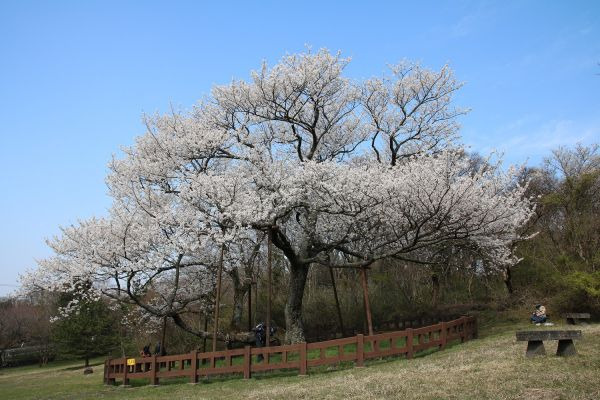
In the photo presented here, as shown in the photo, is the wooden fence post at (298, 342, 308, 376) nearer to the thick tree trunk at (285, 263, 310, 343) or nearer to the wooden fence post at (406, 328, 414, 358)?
the wooden fence post at (406, 328, 414, 358)

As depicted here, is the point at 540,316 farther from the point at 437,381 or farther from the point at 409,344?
the point at 437,381

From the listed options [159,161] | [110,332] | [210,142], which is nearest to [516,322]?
[210,142]

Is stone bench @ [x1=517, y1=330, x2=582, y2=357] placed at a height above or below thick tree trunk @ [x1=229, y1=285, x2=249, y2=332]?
below

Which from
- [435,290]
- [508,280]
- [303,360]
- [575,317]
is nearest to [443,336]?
[303,360]

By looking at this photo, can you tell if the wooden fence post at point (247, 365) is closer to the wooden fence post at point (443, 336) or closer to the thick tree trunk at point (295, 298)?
the thick tree trunk at point (295, 298)

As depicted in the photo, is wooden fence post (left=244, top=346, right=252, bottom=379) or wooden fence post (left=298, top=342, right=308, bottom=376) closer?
wooden fence post (left=298, top=342, right=308, bottom=376)

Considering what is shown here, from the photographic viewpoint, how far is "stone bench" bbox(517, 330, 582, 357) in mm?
8969

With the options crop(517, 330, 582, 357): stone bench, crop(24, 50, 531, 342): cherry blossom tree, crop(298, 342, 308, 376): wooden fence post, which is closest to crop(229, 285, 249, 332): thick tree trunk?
crop(24, 50, 531, 342): cherry blossom tree

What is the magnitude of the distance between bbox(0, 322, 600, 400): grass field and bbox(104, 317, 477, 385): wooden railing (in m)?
0.31

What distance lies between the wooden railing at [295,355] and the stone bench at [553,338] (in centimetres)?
343

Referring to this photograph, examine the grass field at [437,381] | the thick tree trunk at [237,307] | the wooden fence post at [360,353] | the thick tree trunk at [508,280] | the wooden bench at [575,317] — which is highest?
the thick tree trunk at [508,280]

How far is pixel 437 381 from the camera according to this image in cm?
834

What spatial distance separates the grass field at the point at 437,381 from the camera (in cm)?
716

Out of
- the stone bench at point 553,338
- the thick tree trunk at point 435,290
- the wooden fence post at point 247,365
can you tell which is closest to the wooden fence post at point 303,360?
the wooden fence post at point 247,365
